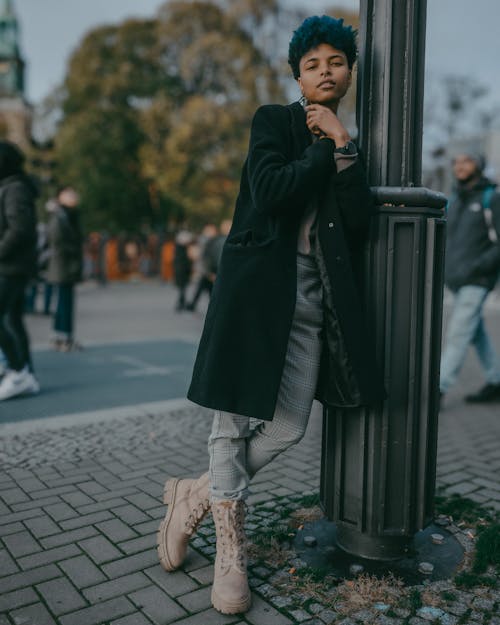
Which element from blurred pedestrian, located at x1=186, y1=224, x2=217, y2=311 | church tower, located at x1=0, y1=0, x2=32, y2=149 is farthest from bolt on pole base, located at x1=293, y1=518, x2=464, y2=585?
church tower, located at x1=0, y1=0, x2=32, y2=149

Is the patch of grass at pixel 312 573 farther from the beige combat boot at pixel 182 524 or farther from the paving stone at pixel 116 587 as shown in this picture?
the paving stone at pixel 116 587

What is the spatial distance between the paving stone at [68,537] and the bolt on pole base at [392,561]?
91 cm

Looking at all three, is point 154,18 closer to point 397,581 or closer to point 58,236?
point 58,236

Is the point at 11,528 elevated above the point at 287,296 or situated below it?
below

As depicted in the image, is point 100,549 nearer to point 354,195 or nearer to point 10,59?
point 354,195

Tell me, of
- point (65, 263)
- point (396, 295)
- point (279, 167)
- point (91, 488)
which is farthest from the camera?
point (65, 263)

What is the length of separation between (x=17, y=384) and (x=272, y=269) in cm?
397

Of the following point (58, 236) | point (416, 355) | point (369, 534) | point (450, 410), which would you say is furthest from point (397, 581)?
point (58, 236)

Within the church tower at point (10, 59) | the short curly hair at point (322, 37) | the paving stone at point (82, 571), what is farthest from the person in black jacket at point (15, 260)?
the church tower at point (10, 59)

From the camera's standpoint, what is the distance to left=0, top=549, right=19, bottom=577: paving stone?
2613 mm

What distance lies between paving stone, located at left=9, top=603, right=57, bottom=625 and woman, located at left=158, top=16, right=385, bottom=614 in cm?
57

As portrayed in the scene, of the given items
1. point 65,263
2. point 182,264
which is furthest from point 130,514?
point 182,264

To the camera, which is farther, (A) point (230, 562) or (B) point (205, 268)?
(B) point (205, 268)

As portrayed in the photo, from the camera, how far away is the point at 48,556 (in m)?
2.74
